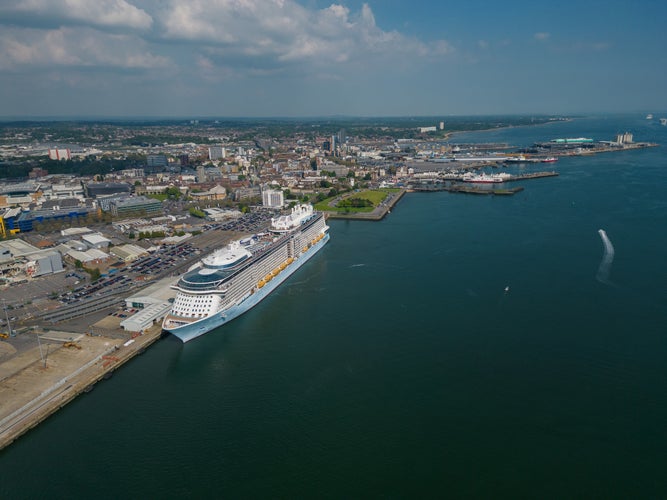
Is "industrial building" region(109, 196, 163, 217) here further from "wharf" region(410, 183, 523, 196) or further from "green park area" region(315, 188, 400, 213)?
"wharf" region(410, 183, 523, 196)

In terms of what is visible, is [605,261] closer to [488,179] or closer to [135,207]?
[488,179]

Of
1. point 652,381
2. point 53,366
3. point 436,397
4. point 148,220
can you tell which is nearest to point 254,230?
point 148,220

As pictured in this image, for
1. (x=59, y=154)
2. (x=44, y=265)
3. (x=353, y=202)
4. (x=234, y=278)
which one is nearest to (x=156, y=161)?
(x=59, y=154)

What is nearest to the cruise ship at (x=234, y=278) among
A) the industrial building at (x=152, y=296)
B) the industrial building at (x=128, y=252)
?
the industrial building at (x=152, y=296)

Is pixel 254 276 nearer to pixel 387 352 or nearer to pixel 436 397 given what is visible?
pixel 387 352

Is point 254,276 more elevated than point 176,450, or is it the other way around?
point 254,276

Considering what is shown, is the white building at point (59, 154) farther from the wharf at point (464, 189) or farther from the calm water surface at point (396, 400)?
the calm water surface at point (396, 400)
